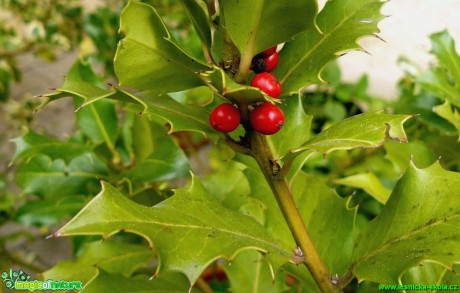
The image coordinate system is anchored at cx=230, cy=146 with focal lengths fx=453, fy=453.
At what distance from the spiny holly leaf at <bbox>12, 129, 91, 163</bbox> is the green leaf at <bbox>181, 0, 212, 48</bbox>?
1.80 feet

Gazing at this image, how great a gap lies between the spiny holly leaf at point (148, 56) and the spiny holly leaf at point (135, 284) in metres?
0.31

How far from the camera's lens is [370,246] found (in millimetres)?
648

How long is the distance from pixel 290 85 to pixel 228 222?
0.64 ft

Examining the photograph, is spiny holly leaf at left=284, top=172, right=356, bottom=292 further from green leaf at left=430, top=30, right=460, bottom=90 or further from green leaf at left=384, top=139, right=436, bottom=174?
green leaf at left=430, top=30, right=460, bottom=90

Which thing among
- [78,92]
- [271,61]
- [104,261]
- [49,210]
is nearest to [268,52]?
[271,61]

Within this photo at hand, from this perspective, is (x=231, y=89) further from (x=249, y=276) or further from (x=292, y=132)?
(x=249, y=276)

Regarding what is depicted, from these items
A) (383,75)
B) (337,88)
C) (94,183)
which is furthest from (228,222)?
(383,75)

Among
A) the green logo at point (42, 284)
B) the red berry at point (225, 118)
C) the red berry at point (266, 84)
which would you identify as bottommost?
the green logo at point (42, 284)

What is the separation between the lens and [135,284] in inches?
29.5

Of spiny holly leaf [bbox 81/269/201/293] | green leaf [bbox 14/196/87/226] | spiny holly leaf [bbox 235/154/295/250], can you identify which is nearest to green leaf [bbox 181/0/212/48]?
spiny holly leaf [bbox 235/154/295/250]

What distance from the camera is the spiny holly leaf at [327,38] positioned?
0.56 meters

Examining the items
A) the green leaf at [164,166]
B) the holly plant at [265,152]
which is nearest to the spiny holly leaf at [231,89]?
the holly plant at [265,152]

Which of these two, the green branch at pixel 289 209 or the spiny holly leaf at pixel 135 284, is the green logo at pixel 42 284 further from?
the green branch at pixel 289 209

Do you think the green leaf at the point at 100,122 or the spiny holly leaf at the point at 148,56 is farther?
the green leaf at the point at 100,122
